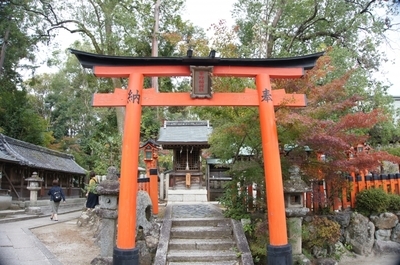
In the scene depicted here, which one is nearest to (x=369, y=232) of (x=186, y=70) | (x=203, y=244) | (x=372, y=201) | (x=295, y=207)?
(x=372, y=201)

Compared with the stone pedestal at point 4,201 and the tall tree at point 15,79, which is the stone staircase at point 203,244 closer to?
the stone pedestal at point 4,201

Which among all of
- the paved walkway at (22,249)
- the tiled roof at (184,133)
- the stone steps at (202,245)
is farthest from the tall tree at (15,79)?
the stone steps at (202,245)

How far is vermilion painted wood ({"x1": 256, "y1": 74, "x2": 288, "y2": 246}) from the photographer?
5.89 metres

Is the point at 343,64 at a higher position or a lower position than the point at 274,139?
higher

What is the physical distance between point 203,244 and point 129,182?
2.12 meters

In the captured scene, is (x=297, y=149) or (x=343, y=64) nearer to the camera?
(x=297, y=149)

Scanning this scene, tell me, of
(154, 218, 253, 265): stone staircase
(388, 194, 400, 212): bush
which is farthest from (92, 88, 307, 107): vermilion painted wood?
(388, 194, 400, 212): bush

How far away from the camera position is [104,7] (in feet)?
56.1

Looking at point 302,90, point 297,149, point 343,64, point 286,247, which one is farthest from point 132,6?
point 286,247

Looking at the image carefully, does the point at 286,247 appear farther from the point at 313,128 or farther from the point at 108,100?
the point at 108,100

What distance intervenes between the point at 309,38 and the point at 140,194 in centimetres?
1519

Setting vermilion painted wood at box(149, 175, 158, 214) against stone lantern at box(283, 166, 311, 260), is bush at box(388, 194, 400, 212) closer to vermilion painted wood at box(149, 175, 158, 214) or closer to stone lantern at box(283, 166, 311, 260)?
stone lantern at box(283, 166, 311, 260)

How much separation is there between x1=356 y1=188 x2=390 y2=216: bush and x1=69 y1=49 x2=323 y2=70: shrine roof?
13.0 feet

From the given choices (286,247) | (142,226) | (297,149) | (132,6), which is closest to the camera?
(286,247)
